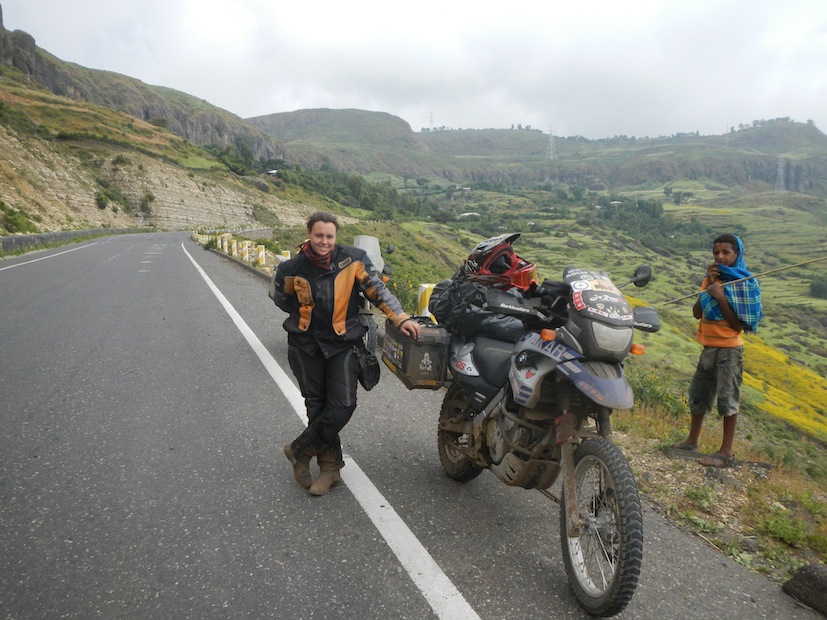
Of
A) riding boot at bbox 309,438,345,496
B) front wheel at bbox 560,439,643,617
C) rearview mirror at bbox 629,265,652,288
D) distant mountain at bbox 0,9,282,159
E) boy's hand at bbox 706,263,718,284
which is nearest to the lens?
front wheel at bbox 560,439,643,617

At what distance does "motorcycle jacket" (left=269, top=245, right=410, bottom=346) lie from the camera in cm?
350

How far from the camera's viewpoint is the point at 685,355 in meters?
26.3

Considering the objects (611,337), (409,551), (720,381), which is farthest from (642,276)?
(720,381)

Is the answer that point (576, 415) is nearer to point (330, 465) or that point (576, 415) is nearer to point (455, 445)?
point (455, 445)

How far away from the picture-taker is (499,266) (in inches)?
147

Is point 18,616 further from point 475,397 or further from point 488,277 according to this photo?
point 488,277

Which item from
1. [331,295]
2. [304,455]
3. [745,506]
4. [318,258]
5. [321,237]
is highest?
[321,237]

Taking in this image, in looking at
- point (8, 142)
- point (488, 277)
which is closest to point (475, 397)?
point (488, 277)

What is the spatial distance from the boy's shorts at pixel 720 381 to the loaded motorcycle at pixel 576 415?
215cm

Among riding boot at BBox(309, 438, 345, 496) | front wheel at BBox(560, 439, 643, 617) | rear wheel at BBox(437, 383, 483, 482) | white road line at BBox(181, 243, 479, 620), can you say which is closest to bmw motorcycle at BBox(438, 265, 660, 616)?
front wheel at BBox(560, 439, 643, 617)

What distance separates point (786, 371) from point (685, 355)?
4.85m

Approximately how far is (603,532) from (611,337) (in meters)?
0.93

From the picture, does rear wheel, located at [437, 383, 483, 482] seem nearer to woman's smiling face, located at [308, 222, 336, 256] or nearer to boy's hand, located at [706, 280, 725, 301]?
woman's smiling face, located at [308, 222, 336, 256]

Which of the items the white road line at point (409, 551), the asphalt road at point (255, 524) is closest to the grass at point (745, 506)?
the asphalt road at point (255, 524)
